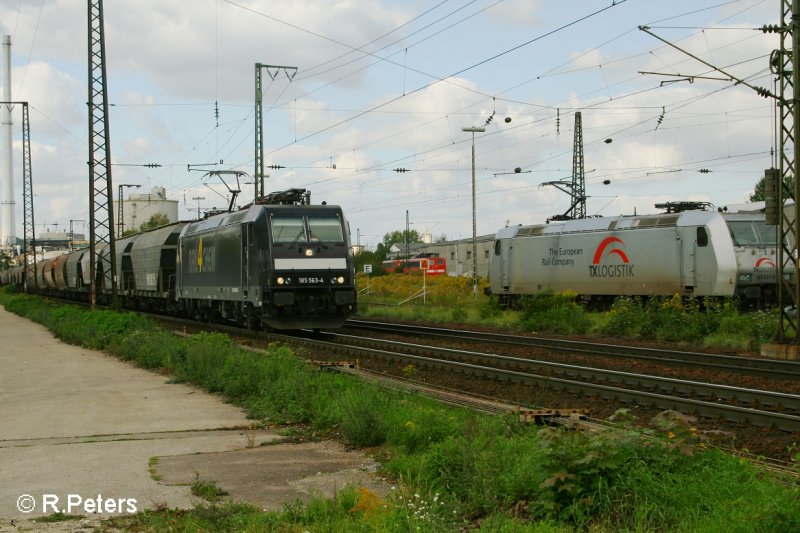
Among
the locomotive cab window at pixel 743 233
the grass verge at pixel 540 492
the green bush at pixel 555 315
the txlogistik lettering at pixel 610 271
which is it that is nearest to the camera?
the grass verge at pixel 540 492

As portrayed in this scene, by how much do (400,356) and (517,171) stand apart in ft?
94.9

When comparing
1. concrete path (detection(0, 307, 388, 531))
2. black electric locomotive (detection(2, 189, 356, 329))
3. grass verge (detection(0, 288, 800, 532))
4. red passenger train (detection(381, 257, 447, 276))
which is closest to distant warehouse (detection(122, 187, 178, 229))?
red passenger train (detection(381, 257, 447, 276))

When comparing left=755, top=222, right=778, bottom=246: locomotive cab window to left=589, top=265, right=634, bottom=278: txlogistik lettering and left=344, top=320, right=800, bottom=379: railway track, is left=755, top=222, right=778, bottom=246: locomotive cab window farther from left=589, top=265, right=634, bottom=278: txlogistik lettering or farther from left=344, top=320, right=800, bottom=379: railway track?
left=344, top=320, right=800, bottom=379: railway track

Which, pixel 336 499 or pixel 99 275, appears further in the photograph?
pixel 99 275

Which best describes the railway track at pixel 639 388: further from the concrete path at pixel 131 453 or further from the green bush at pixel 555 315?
the green bush at pixel 555 315

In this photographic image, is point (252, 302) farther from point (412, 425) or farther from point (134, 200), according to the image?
point (134, 200)

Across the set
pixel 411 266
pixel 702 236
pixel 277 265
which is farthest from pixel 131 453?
pixel 411 266

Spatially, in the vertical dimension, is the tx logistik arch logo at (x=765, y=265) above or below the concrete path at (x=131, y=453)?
above

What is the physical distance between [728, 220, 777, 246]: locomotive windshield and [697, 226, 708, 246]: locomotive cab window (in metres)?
0.98

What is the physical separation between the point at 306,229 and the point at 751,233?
14.5m

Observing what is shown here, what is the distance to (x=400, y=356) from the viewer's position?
16969mm

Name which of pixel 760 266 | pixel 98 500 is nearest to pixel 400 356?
pixel 98 500

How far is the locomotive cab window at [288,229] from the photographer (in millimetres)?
21516

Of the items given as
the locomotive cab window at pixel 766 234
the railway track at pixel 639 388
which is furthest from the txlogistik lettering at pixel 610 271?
the railway track at pixel 639 388
